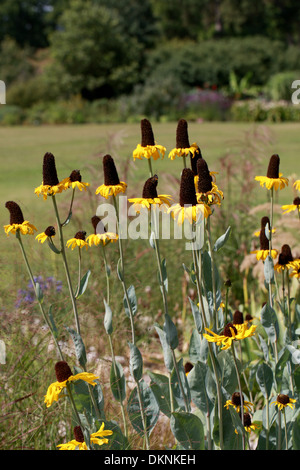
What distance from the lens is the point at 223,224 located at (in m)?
4.14

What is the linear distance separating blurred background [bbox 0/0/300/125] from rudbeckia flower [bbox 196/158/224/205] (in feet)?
56.7

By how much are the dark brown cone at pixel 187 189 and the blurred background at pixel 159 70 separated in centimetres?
1742

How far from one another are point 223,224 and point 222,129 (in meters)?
12.8

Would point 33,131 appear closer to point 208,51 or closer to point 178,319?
point 208,51

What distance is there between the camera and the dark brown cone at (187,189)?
1.48 meters

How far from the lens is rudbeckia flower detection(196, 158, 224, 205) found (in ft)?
5.16

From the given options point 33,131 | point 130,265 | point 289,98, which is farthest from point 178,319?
point 289,98

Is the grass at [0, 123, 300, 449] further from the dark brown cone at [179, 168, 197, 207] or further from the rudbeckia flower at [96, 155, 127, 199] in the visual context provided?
the dark brown cone at [179, 168, 197, 207]

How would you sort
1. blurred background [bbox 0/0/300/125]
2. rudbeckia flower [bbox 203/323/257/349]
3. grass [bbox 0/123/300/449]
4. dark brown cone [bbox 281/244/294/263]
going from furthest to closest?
1. blurred background [bbox 0/0/300/125]
2. grass [bbox 0/123/300/449]
3. dark brown cone [bbox 281/244/294/263]
4. rudbeckia flower [bbox 203/323/257/349]

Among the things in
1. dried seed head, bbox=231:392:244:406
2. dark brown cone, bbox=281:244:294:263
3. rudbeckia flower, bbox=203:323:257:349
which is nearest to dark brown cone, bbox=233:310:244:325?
rudbeckia flower, bbox=203:323:257:349

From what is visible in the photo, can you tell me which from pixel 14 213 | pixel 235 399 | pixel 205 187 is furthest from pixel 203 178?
pixel 235 399

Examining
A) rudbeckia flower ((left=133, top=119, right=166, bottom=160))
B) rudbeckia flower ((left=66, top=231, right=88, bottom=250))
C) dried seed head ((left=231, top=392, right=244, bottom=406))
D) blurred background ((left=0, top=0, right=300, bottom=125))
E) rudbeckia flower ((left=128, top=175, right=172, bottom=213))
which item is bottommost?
dried seed head ((left=231, top=392, right=244, bottom=406))

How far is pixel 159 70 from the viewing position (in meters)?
24.0

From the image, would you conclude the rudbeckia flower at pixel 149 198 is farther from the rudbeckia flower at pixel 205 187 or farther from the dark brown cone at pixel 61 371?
the dark brown cone at pixel 61 371
